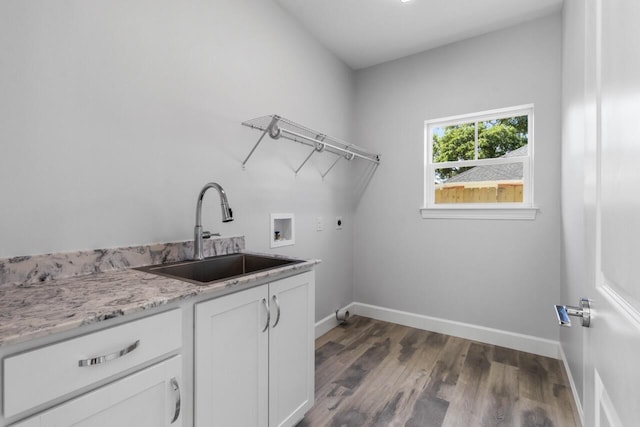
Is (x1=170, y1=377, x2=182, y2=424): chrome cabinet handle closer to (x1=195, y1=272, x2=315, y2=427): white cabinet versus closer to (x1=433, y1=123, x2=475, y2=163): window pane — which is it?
(x1=195, y1=272, x2=315, y2=427): white cabinet

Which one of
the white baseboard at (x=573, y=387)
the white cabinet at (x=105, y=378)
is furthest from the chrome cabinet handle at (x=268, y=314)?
the white baseboard at (x=573, y=387)

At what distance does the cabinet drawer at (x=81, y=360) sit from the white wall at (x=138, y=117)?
2.16 feet

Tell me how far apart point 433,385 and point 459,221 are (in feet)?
4.72

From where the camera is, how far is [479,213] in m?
2.69

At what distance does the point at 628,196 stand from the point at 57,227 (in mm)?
1732

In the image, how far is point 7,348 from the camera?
0.66m

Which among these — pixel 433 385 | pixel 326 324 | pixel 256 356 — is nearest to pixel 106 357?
pixel 256 356

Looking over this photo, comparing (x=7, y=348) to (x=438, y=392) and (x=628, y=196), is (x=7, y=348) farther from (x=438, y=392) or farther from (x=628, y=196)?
(x=438, y=392)

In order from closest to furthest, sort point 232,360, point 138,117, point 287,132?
point 232,360 → point 138,117 → point 287,132

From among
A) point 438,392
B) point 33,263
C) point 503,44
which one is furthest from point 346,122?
point 33,263

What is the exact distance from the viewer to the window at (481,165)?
8.41 ft

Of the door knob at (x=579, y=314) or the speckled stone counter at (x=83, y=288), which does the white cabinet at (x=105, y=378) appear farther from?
the door knob at (x=579, y=314)

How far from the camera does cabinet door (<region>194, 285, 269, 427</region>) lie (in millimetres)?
1075

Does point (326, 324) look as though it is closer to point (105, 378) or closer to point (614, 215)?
point (105, 378)
